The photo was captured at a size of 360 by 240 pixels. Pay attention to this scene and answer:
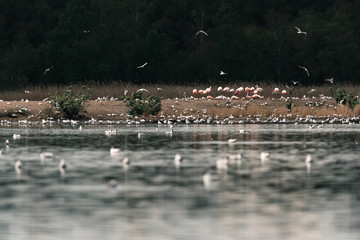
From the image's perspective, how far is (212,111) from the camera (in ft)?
190

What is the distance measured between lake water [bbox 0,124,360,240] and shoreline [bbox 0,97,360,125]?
19.3m

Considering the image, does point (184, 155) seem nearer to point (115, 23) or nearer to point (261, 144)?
point (261, 144)

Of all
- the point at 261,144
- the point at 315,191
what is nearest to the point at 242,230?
the point at 315,191

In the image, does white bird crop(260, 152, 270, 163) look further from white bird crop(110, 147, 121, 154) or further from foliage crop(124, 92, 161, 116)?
foliage crop(124, 92, 161, 116)

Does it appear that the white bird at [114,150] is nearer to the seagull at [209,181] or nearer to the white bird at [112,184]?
the seagull at [209,181]

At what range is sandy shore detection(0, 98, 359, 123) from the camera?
180 feet

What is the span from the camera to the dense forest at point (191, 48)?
92250 mm

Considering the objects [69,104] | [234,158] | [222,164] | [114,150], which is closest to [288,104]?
[69,104]

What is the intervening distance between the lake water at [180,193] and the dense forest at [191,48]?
58.7 meters

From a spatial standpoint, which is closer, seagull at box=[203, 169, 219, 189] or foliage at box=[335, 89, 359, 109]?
seagull at box=[203, 169, 219, 189]

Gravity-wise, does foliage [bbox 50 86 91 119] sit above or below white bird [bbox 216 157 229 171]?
above

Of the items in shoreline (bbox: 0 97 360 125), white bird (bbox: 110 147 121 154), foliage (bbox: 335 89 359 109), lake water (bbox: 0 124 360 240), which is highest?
foliage (bbox: 335 89 359 109)

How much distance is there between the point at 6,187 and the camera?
20.1m

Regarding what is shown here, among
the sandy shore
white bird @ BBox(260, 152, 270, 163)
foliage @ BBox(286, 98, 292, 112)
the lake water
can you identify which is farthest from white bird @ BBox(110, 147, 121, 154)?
foliage @ BBox(286, 98, 292, 112)
